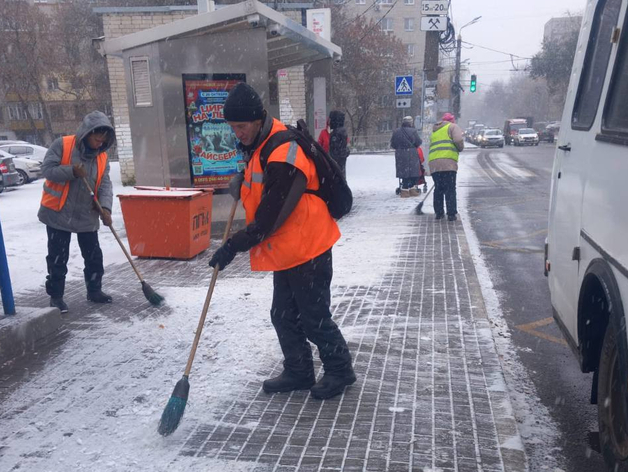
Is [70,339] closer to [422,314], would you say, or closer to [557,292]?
[422,314]

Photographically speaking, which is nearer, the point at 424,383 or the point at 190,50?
the point at 424,383

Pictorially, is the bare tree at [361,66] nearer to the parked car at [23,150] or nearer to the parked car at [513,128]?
the parked car at [513,128]

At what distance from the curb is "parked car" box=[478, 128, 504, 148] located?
41.2 m

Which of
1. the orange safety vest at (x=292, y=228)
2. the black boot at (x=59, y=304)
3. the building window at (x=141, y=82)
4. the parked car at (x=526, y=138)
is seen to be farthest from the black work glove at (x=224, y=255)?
the parked car at (x=526, y=138)

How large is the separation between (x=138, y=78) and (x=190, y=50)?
89 cm

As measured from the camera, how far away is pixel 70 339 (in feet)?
15.6

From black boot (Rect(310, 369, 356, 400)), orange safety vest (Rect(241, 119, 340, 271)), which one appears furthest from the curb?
black boot (Rect(310, 369, 356, 400))

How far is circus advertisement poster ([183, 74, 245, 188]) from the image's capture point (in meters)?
8.37

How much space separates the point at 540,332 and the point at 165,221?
462 centimetres

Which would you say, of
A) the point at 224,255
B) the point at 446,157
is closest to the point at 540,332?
the point at 224,255

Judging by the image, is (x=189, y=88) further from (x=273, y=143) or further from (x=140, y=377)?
(x=273, y=143)

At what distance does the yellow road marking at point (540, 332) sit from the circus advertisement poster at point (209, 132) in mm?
4991

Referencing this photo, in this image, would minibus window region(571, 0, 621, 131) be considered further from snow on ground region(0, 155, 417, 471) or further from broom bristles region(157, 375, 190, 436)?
broom bristles region(157, 375, 190, 436)

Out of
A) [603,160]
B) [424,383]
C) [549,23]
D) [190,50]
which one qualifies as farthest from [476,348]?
[549,23]
